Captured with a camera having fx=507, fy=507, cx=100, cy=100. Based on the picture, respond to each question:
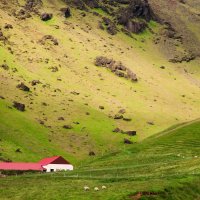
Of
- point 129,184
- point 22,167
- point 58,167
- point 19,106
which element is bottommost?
point 19,106

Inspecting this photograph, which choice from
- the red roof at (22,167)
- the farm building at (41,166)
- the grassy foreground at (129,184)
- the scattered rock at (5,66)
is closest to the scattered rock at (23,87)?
the scattered rock at (5,66)

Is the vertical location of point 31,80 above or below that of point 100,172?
below

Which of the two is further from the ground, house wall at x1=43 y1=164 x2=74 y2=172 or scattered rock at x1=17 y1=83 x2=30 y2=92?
house wall at x1=43 y1=164 x2=74 y2=172

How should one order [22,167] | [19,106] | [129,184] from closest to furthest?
[129,184], [22,167], [19,106]

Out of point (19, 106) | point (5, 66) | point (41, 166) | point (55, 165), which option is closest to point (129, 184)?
point (41, 166)

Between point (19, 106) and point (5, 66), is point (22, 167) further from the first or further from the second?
point (5, 66)

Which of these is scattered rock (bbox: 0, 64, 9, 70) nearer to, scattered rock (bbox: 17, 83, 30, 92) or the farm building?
scattered rock (bbox: 17, 83, 30, 92)

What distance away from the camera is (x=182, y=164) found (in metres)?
78.6

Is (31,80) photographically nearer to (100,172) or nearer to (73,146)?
(73,146)

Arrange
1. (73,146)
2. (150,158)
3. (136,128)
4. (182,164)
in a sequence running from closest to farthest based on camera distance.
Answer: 1. (182,164)
2. (150,158)
3. (73,146)
4. (136,128)

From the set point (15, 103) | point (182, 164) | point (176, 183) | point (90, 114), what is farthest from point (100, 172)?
point (90, 114)

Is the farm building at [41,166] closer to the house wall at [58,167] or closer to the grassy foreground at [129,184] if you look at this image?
the house wall at [58,167]

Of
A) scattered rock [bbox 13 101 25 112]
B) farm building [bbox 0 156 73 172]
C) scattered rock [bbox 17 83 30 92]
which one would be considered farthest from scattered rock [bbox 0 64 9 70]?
farm building [bbox 0 156 73 172]

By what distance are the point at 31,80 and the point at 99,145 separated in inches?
2106
